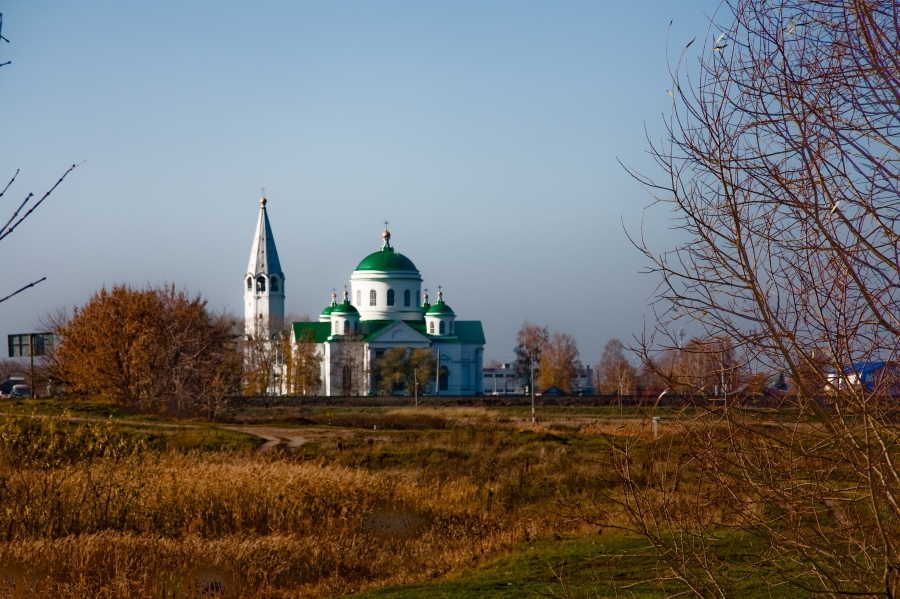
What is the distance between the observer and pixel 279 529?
48.4 feet

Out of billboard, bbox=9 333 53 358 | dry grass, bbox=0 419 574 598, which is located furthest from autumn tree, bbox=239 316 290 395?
dry grass, bbox=0 419 574 598

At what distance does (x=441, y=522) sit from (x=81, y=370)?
27803 mm

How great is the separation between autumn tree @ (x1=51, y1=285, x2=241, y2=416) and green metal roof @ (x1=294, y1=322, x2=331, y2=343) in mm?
38865

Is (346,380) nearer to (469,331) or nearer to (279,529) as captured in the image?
(469,331)

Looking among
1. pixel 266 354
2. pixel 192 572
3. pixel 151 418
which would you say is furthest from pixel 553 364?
pixel 192 572

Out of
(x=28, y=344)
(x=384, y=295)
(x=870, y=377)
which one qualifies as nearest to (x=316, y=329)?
(x=384, y=295)

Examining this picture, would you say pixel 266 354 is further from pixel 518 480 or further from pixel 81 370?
pixel 518 480

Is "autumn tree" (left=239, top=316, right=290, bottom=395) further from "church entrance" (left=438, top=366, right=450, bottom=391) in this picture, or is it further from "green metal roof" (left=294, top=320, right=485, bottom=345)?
"church entrance" (left=438, top=366, right=450, bottom=391)

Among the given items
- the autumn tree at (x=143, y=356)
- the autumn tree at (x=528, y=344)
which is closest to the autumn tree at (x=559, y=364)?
the autumn tree at (x=528, y=344)

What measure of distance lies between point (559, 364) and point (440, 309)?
21.4 m

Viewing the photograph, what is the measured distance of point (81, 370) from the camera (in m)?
38.9

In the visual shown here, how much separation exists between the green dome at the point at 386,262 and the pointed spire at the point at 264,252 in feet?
27.8

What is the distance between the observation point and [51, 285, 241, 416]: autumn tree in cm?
3809

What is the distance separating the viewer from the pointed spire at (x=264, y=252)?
285ft
